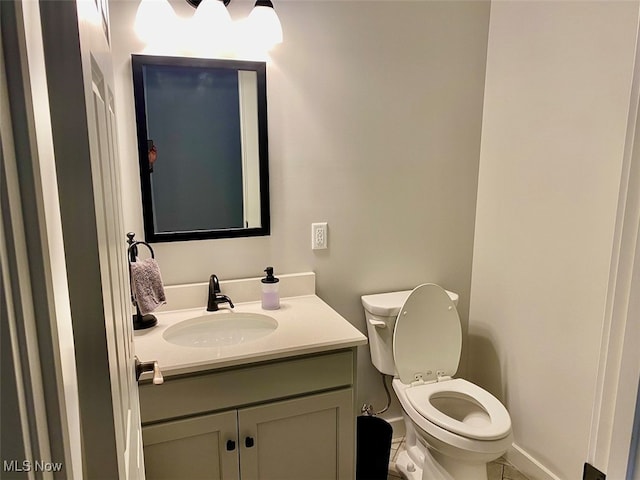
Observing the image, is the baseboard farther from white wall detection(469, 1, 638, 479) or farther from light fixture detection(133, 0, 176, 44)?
light fixture detection(133, 0, 176, 44)

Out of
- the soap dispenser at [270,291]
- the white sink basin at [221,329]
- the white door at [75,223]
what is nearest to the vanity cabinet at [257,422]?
the white sink basin at [221,329]

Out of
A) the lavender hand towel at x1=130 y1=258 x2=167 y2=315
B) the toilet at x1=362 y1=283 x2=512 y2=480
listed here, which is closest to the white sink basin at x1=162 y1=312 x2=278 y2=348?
the lavender hand towel at x1=130 y1=258 x2=167 y2=315

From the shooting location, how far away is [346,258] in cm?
214

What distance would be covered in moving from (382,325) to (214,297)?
30.0 inches

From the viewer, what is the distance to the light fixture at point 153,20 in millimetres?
1631

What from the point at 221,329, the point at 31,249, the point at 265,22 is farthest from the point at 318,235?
the point at 31,249

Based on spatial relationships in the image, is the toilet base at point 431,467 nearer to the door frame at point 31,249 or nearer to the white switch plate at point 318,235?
the white switch plate at point 318,235

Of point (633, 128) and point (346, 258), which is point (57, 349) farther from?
point (346, 258)

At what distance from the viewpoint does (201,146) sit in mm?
1807

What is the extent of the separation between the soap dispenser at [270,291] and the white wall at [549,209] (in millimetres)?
1143

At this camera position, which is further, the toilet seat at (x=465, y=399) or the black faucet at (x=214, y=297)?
the black faucet at (x=214, y=297)

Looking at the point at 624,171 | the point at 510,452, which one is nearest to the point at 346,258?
the point at 510,452

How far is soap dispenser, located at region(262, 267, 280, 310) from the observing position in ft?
6.10

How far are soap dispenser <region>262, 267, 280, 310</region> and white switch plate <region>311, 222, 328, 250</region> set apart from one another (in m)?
0.28
